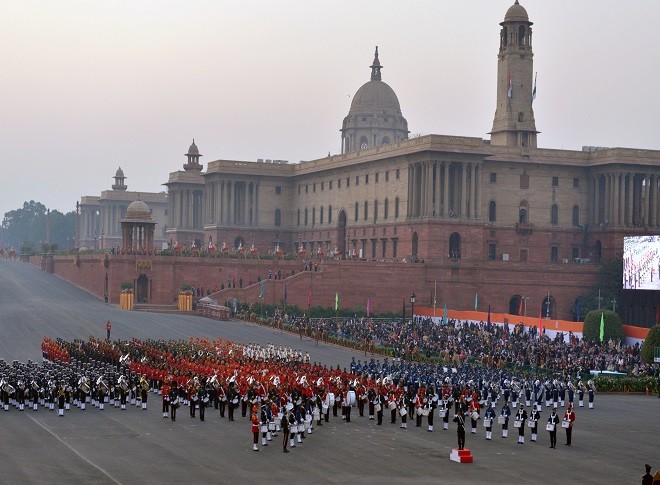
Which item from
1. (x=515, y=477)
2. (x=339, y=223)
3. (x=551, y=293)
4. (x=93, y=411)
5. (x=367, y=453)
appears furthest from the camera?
(x=339, y=223)

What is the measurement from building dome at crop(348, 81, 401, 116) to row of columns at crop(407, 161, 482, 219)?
5528cm

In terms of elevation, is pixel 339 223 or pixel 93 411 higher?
pixel 339 223

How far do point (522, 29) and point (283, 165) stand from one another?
1234 inches

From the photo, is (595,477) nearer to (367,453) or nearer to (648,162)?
(367,453)

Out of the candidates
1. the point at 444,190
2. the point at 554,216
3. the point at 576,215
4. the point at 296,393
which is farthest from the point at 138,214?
the point at 296,393

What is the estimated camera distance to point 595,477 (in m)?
33.4

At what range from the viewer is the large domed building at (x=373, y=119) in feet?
506

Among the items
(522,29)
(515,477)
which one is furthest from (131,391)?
(522,29)

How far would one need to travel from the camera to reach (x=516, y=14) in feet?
349

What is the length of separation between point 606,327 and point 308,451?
3773 centimetres

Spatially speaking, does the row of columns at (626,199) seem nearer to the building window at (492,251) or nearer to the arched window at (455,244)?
the building window at (492,251)

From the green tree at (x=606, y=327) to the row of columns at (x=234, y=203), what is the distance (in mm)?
57597

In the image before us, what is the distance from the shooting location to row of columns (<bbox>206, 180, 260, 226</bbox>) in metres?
125

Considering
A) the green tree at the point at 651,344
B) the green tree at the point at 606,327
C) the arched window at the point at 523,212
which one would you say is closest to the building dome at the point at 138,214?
the arched window at the point at 523,212
